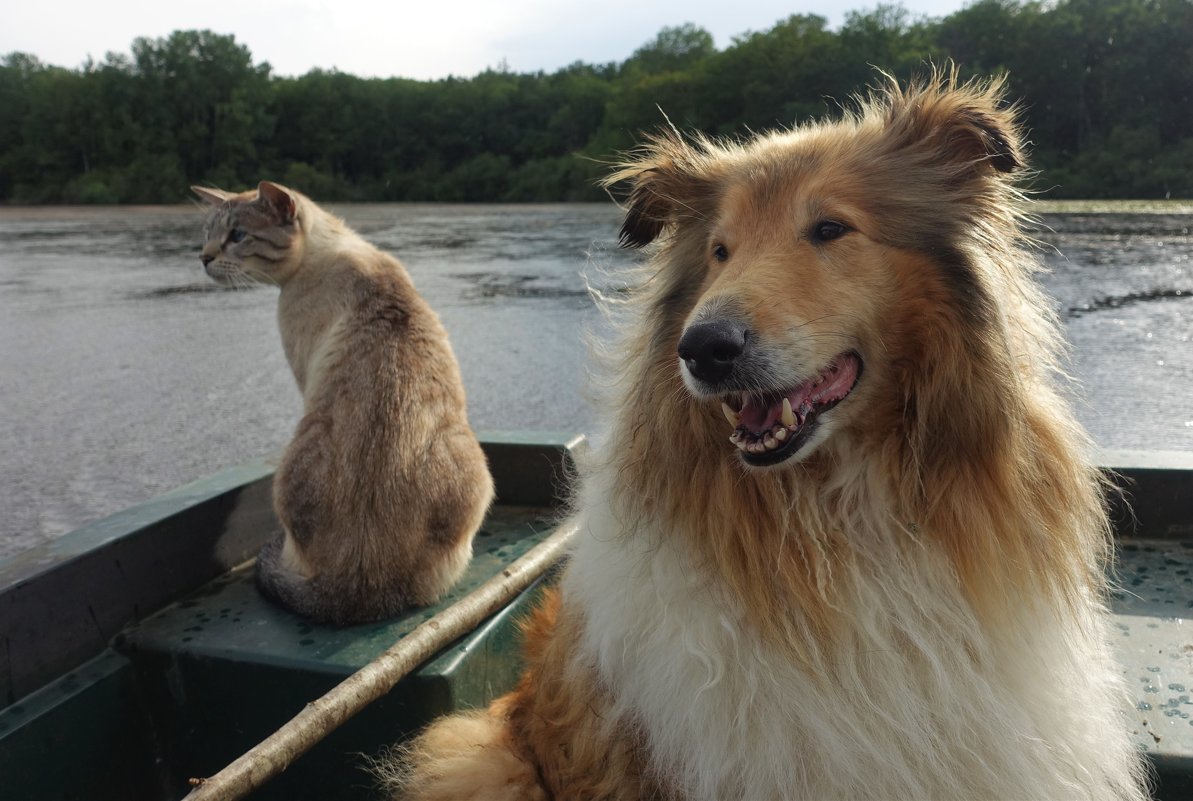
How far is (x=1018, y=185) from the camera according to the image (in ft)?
9.21

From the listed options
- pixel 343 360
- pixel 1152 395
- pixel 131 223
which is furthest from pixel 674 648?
pixel 131 223

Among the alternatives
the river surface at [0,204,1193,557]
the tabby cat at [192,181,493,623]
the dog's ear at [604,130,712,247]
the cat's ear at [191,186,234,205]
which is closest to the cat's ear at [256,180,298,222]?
the cat's ear at [191,186,234,205]

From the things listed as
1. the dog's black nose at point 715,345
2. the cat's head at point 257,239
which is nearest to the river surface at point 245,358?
the dog's black nose at point 715,345

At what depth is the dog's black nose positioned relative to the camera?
2.01m

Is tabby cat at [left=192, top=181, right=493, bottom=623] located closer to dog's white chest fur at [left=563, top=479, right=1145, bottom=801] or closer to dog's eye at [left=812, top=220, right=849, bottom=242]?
dog's white chest fur at [left=563, top=479, right=1145, bottom=801]

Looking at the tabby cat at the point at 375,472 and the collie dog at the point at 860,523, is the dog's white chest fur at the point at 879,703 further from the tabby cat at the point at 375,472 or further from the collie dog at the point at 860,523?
the tabby cat at the point at 375,472

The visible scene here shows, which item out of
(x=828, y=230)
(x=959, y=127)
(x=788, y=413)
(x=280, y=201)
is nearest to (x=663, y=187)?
(x=828, y=230)

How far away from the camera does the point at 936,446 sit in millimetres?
2184

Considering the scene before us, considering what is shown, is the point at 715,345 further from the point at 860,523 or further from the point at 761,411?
the point at 860,523

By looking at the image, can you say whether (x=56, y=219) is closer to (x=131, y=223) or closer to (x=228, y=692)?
(x=131, y=223)

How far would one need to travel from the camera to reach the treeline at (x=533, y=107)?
139 ft

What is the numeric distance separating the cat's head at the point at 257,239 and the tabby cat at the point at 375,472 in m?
0.76

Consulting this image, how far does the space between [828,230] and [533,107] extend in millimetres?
82119

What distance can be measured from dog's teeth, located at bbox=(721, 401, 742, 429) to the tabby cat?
185 centimetres
